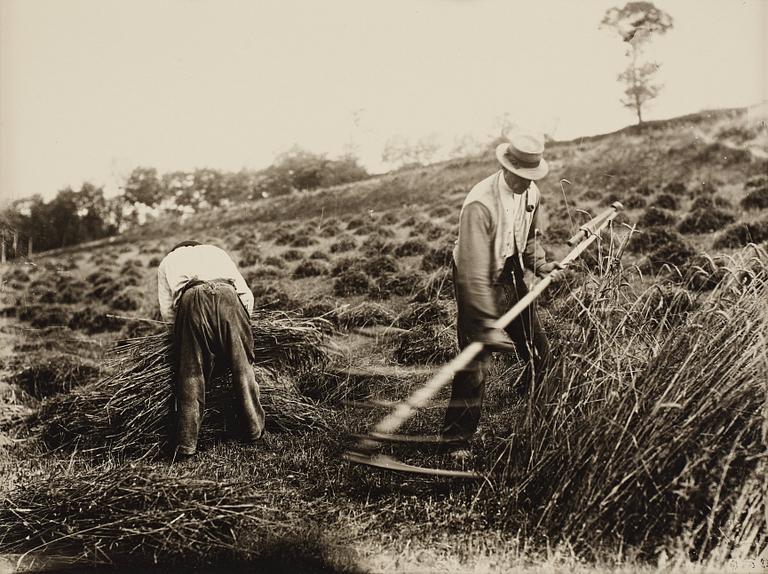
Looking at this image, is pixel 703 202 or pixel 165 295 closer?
pixel 165 295

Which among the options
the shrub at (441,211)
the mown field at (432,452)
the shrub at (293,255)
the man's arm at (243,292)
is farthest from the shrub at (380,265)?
the man's arm at (243,292)

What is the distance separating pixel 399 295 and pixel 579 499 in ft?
12.5

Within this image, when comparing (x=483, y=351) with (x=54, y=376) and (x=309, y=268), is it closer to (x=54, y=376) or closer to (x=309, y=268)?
(x=309, y=268)

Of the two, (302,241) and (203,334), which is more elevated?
(302,241)

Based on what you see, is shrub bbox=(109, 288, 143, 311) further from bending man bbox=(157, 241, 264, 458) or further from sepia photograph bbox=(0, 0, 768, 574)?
bending man bbox=(157, 241, 264, 458)

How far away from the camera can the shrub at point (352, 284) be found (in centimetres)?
659

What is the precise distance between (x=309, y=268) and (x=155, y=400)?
3.22 m

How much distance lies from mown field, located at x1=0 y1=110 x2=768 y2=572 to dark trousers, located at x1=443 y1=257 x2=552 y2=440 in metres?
0.14

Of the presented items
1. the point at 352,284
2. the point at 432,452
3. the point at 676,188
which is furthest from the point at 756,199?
the point at 432,452

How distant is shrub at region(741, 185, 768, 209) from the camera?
6.70 m

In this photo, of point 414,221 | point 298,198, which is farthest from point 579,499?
point 298,198

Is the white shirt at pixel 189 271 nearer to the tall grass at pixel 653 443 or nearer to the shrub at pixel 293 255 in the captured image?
the tall grass at pixel 653 443

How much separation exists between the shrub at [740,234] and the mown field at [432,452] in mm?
18

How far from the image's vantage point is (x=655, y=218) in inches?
274
